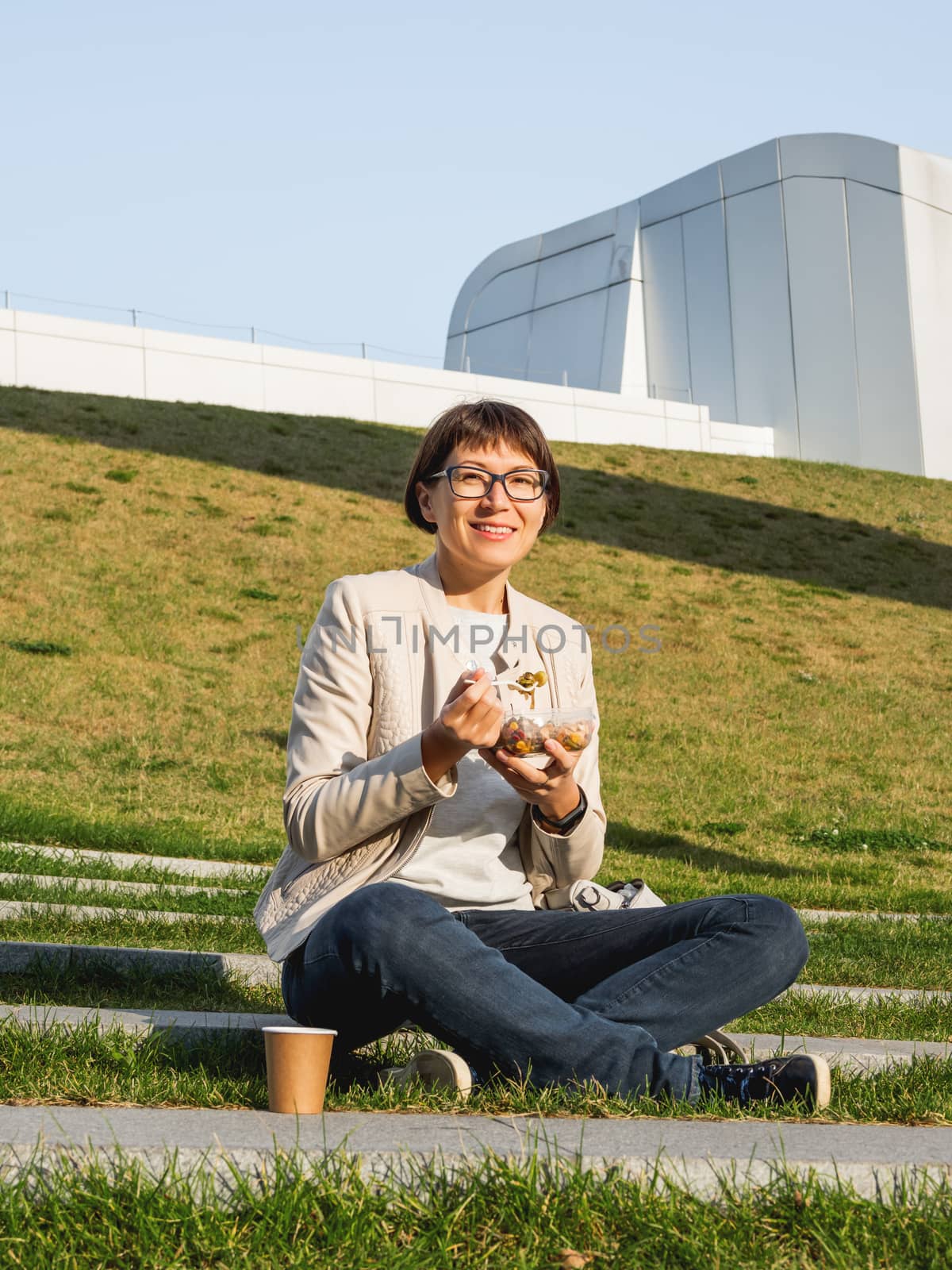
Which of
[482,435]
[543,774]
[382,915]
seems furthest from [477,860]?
[482,435]

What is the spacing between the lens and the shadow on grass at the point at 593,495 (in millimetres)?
22031

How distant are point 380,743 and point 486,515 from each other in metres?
0.66

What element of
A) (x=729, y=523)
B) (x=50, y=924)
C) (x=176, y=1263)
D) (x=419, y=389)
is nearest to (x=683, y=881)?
(x=50, y=924)

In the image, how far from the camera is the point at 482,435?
3.40 m

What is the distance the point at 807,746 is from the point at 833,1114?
1201 centimetres

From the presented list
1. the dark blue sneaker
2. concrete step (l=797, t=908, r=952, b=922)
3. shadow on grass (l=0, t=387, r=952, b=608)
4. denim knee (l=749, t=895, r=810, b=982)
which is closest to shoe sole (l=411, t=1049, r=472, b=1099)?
the dark blue sneaker

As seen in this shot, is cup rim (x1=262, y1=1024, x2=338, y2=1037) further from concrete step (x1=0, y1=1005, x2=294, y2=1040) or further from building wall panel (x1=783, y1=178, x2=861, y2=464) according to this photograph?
building wall panel (x1=783, y1=178, x2=861, y2=464)

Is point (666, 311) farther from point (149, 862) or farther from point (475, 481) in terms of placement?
point (475, 481)

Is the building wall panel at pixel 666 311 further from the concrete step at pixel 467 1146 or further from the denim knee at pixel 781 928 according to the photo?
the concrete step at pixel 467 1146

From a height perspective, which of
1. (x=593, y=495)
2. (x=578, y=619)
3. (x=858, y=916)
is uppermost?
(x=593, y=495)

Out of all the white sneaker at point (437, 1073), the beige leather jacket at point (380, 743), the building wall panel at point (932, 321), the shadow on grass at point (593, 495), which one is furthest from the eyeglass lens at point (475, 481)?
the building wall panel at point (932, 321)

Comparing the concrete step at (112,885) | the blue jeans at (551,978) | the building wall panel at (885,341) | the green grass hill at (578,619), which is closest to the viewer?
the blue jeans at (551,978)

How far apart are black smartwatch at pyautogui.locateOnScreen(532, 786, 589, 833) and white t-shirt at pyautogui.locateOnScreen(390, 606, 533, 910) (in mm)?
74

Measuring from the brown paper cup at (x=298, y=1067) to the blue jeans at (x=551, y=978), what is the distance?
0.23 metres
